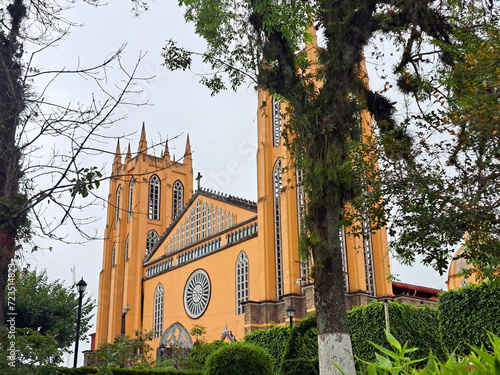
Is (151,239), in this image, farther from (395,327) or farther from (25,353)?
(25,353)

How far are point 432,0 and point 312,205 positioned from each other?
4028 millimetres

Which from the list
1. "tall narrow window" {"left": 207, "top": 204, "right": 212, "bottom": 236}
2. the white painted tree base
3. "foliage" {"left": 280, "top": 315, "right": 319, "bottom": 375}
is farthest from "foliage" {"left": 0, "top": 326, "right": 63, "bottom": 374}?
"tall narrow window" {"left": 207, "top": 204, "right": 212, "bottom": 236}

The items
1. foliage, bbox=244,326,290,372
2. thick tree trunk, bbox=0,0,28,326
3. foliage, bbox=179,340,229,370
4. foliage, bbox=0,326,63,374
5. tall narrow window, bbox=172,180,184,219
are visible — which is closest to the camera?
thick tree trunk, bbox=0,0,28,326

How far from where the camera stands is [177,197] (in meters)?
45.5

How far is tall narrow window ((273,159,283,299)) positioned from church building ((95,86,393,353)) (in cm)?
5

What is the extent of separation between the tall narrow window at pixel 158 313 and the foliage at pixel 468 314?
80.3 feet

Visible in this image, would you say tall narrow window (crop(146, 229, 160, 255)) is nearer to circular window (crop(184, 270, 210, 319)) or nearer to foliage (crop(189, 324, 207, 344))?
circular window (crop(184, 270, 210, 319))

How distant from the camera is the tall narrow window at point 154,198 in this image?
1720 inches

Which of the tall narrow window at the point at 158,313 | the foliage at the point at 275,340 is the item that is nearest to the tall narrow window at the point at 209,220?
the tall narrow window at the point at 158,313

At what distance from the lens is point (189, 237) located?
1399 inches

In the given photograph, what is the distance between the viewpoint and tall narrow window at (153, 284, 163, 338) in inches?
1385

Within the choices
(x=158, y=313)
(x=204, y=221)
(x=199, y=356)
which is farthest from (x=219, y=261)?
(x=199, y=356)

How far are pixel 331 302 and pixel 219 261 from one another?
78.6ft

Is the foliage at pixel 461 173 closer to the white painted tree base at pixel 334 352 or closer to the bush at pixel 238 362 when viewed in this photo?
the white painted tree base at pixel 334 352
